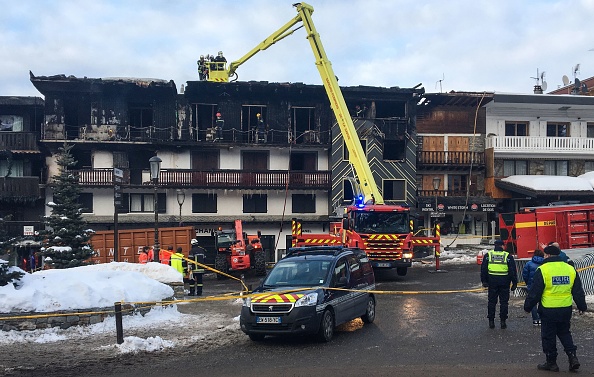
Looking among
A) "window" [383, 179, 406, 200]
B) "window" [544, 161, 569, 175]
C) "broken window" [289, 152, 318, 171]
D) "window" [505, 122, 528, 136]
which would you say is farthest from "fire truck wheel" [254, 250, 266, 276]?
"window" [544, 161, 569, 175]

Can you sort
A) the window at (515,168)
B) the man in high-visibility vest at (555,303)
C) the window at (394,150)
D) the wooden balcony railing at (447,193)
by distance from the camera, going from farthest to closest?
the window at (515,168)
the window at (394,150)
the wooden balcony railing at (447,193)
the man in high-visibility vest at (555,303)

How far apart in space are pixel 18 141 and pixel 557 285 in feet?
123

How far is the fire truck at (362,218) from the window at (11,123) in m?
20.9

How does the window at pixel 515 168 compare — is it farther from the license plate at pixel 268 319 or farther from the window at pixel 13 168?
the window at pixel 13 168

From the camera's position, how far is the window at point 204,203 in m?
39.2

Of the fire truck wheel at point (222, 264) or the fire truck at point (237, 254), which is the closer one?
the fire truck at point (237, 254)

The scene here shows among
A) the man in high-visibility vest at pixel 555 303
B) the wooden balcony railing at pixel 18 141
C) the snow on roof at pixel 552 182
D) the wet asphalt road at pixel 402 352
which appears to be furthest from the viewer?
the snow on roof at pixel 552 182

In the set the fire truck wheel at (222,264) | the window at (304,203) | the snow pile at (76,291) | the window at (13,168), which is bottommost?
the fire truck wheel at (222,264)

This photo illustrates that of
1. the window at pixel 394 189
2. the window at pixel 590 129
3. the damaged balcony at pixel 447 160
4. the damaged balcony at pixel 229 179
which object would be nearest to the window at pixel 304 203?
the damaged balcony at pixel 229 179

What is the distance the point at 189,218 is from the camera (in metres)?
38.4

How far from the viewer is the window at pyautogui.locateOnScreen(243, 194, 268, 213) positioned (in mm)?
39531

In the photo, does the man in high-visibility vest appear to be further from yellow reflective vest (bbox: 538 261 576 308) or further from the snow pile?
the snow pile

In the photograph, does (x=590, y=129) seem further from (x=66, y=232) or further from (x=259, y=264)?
(x=66, y=232)

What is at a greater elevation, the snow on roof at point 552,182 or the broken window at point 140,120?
the broken window at point 140,120
